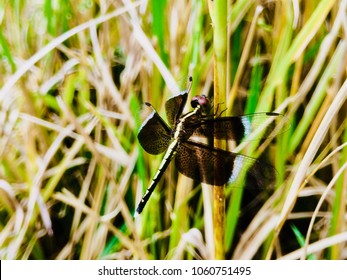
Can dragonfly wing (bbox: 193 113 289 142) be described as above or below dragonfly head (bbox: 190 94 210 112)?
below

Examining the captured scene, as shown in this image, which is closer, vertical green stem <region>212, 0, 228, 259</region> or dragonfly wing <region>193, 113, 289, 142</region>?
vertical green stem <region>212, 0, 228, 259</region>

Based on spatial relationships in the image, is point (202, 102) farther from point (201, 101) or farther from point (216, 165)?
point (216, 165)

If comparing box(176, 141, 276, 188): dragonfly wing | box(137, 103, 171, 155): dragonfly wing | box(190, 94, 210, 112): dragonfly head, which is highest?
box(190, 94, 210, 112): dragonfly head

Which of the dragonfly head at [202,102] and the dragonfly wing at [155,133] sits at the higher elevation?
the dragonfly head at [202,102]
